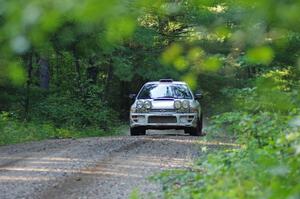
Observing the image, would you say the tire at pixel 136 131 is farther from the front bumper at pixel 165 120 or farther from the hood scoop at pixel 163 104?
the hood scoop at pixel 163 104

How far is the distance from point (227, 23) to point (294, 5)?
695 mm

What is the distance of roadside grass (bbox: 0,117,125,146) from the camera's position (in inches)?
723

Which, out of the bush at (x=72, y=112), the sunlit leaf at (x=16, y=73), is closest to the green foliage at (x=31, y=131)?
the bush at (x=72, y=112)

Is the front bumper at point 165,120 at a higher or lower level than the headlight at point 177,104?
lower

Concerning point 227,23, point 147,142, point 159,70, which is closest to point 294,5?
point 227,23

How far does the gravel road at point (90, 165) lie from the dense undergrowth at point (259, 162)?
1.09 m

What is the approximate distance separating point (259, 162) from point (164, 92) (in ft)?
44.2

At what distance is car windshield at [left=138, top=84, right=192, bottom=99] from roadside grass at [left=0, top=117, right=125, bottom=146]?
327 cm

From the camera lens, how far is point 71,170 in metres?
10.9

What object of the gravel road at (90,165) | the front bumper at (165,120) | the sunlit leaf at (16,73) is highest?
the sunlit leaf at (16,73)

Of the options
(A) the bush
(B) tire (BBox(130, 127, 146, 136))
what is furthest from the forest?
(B) tire (BBox(130, 127, 146, 136))

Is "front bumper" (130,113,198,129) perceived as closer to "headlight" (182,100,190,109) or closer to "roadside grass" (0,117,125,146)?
"headlight" (182,100,190,109)

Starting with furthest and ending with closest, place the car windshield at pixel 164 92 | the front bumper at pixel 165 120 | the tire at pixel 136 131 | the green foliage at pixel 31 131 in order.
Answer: the tire at pixel 136 131
the green foliage at pixel 31 131
the car windshield at pixel 164 92
the front bumper at pixel 165 120

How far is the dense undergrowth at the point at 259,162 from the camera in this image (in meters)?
3.85
